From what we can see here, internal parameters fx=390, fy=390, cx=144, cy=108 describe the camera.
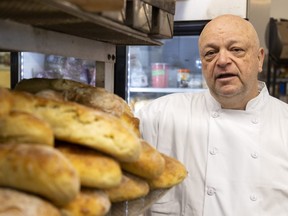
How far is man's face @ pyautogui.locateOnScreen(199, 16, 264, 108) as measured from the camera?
1.47 m

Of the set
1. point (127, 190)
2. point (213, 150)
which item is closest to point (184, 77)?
point (213, 150)

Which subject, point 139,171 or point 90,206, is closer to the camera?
point 90,206

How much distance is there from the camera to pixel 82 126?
1.80 ft

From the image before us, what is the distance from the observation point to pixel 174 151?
1562mm

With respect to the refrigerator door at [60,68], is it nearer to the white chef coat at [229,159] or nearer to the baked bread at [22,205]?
the white chef coat at [229,159]

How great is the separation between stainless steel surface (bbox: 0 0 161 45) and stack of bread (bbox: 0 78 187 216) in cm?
11

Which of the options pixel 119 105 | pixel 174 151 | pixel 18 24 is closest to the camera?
pixel 18 24

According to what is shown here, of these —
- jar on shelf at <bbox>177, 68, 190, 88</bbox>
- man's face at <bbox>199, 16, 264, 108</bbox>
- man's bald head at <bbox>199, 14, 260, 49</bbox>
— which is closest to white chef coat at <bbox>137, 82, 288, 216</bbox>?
man's face at <bbox>199, 16, 264, 108</bbox>

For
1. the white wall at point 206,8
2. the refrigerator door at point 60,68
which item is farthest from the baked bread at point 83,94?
the refrigerator door at point 60,68

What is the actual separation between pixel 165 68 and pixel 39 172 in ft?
7.64

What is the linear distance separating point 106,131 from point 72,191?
12 cm

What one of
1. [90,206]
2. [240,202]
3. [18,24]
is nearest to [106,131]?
[90,206]

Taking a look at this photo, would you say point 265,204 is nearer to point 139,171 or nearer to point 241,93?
point 241,93

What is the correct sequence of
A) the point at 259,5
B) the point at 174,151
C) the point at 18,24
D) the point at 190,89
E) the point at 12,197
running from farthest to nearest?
1. the point at 190,89
2. the point at 259,5
3. the point at 174,151
4. the point at 18,24
5. the point at 12,197
